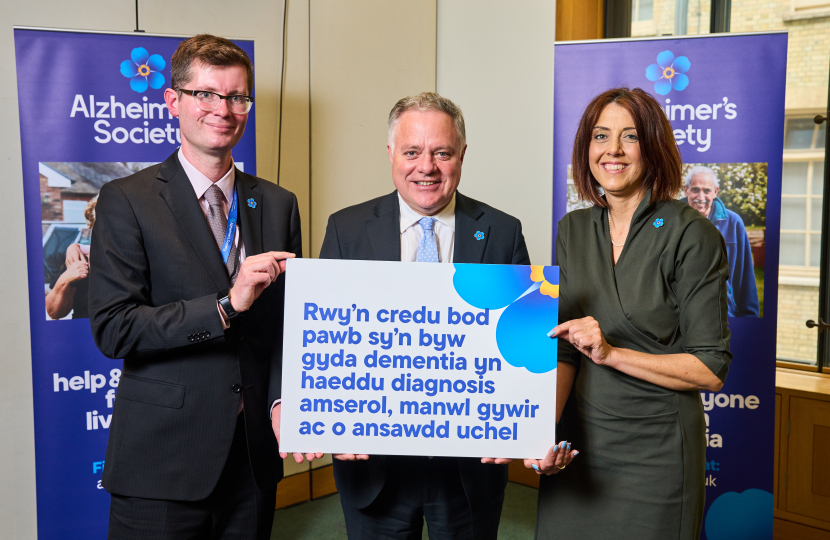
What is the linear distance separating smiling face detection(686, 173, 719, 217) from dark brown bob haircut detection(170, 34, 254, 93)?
7.41 ft

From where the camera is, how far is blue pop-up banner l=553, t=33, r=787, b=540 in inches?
115

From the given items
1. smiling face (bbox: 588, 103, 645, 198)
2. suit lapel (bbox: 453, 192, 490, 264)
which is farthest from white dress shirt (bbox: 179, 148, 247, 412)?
smiling face (bbox: 588, 103, 645, 198)

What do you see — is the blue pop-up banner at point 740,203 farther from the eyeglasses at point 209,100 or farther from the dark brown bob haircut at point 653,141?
the eyeglasses at point 209,100

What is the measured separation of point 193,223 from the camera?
1683mm

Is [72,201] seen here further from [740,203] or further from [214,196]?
[740,203]

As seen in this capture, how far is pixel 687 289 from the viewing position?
61.9 inches

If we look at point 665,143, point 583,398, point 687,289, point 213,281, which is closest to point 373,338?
point 213,281

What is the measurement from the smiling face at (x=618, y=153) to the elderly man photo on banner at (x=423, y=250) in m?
0.34

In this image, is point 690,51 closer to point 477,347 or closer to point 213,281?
point 477,347

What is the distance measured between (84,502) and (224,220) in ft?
5.83

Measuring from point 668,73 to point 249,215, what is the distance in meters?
2.28

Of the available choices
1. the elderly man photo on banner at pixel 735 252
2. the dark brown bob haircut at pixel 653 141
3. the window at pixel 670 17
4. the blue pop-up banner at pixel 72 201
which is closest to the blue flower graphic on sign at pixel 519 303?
the dark brown bob haircut at pixel 653 141

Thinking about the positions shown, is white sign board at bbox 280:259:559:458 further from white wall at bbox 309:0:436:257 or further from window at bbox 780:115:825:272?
window at bbox 780:115:825:272

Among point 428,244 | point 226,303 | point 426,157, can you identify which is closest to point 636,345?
point 428,244
